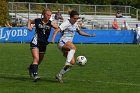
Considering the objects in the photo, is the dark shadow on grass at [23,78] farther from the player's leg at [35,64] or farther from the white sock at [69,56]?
the white sock at [69,56]

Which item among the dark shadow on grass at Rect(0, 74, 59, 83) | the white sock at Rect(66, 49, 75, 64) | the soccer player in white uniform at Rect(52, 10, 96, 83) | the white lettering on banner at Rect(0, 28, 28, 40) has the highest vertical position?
the soccer player in white uniform at Rect(52, 10, 96, 83)

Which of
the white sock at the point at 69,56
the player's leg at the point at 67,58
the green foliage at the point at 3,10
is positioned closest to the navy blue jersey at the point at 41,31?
the player's leg at the point at 67,58

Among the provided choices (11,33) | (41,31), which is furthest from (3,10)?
(41,31)

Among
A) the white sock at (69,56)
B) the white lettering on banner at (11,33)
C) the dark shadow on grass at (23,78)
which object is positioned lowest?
the dark shadow on grass at (23,78)

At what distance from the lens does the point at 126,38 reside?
43938 mm

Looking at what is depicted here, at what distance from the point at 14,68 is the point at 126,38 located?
25.8 m

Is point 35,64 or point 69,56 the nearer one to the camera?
point 35,64

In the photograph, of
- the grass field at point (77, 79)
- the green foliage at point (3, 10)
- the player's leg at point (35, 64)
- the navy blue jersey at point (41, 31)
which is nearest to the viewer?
the grass field at point (77, 79)

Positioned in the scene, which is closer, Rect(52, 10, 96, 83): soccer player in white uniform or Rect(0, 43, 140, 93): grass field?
Rect(0, 43, 140, 93): grass field

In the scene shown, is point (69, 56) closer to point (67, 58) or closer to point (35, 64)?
point (67, 58)

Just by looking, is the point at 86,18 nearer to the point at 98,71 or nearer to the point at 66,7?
the point at 66,7

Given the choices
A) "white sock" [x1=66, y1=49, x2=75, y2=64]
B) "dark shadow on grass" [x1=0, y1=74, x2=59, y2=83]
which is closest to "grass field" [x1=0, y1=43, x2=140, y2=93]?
"dark shadow on grass" [x1=0, y1=74, x2=59, y2=83]

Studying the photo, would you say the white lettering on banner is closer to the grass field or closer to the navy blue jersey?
the grass field

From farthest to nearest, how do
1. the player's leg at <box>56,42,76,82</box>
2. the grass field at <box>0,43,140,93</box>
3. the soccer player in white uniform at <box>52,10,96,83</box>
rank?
1. the soccer player in white uniform at <box>52,10,96,83</box>
2. the player's leg at <box>56,42,76,82</box>
3. the grass field at <box>0,43,140,93</box>
